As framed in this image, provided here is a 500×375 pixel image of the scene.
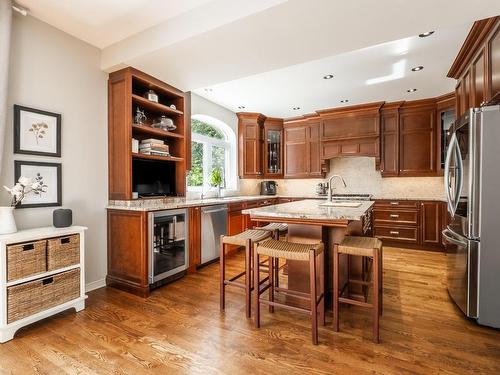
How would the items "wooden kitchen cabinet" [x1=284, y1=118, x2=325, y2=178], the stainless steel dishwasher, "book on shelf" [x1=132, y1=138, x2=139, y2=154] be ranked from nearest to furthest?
"book on shelf" [x1=132, y1=138, x2=139, y2=154], the stainless steel dishwasher, "wooden kitchen cabinet" [x1=284, y1=118, x2=325, y2=178]

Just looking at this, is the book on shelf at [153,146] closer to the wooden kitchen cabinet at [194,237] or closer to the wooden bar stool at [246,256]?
the wooden kitchen cabinet at [194,237]

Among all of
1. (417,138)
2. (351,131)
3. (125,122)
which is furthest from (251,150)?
(417,138)

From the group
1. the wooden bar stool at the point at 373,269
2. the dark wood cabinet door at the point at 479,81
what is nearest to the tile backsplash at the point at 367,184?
the dark wood cabinet door at the point at 479,81

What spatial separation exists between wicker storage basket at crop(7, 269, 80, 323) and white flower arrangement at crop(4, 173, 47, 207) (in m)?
0.72

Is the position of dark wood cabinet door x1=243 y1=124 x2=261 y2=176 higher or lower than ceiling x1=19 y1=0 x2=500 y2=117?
lower

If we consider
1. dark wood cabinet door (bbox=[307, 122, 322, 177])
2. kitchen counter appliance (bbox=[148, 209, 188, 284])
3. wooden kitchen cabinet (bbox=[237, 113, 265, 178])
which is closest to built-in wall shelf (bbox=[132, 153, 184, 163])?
kitchen counter appliance (bbox=[148, 209, 188, 284])

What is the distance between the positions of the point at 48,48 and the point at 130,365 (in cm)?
292

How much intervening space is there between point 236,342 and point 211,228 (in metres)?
2.00

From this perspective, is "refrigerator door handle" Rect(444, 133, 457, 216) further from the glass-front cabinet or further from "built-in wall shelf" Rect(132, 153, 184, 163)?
the glass-front cabinet

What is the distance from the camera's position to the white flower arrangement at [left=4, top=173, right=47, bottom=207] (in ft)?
7.12

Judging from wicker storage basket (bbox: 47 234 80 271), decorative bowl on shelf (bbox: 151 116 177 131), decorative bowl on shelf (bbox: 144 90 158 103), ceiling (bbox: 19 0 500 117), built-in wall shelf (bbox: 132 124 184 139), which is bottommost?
wicker storage basket (bbox: 47 234 80 271)

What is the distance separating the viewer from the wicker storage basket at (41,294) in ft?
6.51

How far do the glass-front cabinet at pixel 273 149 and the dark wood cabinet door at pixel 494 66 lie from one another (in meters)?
4.00

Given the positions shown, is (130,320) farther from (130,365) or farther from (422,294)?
(422,294)
